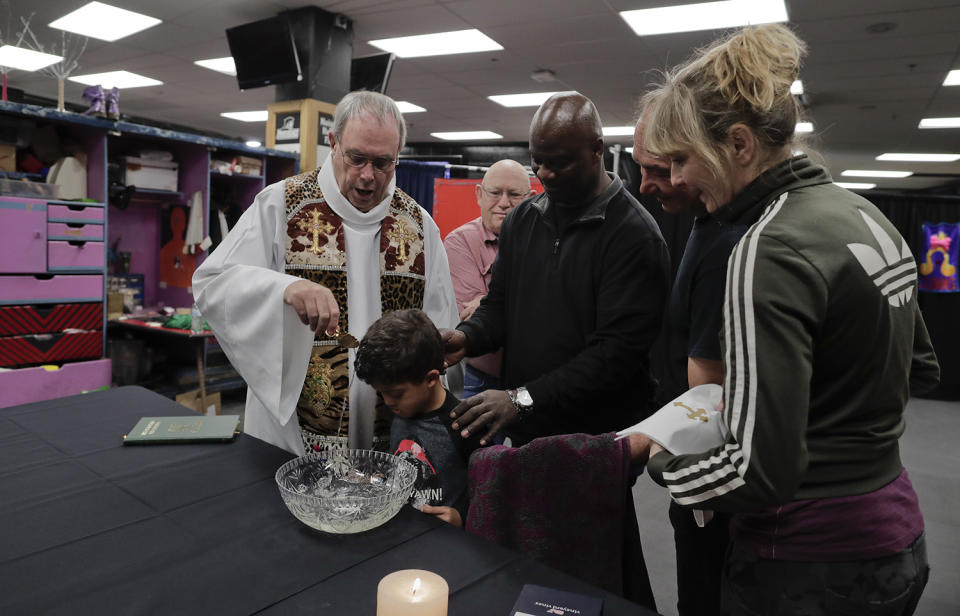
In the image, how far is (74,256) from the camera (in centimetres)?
354

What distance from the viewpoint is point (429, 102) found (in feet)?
26.7

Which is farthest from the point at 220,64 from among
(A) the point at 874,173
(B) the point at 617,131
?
(A) the point at 874,173

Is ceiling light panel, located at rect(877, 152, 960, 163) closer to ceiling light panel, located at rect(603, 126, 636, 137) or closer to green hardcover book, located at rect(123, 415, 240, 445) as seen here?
ceiling light panel, located at rect(603, 126, 636, 137)

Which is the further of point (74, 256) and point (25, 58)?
point (25, 58)

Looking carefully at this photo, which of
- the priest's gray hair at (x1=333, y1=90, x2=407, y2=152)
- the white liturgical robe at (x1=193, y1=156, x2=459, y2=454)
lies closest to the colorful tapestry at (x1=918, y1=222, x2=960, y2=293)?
the white liturgical robe at (x1=193, y1=156, x2=459, y2=454)

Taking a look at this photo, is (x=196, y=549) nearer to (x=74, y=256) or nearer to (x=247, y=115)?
(x=74, y=256)

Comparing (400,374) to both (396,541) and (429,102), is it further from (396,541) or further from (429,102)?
(429,102)

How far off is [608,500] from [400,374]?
518 millimetres

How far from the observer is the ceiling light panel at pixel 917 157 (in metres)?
9.52

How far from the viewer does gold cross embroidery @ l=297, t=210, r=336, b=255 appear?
1.71 m

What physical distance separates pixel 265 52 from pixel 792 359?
5.59 m

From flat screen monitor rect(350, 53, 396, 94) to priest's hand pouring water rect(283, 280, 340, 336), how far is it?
181 inches

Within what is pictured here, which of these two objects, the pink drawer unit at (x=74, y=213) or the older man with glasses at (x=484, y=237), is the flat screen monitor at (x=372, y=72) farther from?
the older man with glasses at (x=484, y=237)

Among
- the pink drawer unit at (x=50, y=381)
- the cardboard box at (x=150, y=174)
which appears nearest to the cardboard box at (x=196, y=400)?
the pink drawer unit at (x=50, y=381)
